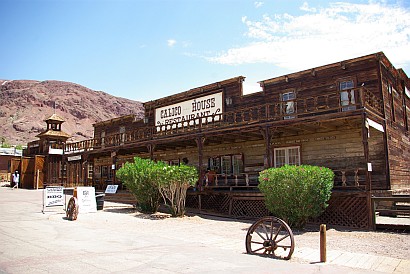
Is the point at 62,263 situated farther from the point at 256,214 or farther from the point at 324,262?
the point at 256,214

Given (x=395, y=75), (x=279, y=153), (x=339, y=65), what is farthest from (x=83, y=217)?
(x=395, y=75)

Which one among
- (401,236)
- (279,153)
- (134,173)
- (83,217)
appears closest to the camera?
(401,236)

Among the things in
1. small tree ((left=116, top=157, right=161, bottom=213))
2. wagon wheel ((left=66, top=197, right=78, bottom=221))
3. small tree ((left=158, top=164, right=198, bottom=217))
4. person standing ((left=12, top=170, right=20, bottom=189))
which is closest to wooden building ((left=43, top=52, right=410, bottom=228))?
small tree ((left=158, top=164, right=198, bottom=217))

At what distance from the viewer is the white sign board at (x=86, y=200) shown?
637 inches

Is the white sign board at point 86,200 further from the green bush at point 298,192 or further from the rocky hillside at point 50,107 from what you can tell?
the rocky hillside at point 50,107

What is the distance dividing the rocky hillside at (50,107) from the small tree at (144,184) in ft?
260

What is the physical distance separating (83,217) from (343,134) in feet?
41.5

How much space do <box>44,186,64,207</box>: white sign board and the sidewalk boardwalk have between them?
2596 millimetres

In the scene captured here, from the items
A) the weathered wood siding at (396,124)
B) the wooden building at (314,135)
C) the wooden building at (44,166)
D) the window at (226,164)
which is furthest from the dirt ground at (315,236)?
the wooden building at (44,166)

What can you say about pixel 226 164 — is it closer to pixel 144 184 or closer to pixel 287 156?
pixel 287 156

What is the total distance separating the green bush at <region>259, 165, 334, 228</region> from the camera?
40.6 ft

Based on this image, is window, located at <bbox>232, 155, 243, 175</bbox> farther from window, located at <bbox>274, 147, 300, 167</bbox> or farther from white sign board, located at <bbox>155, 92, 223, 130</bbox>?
white sign board, located at <bbox>155, 92, 223, 130</bbox>

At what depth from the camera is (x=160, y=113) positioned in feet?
87.1

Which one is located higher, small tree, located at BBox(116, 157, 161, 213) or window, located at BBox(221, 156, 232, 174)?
window, located at BBox(221, 156, 232, 174)
